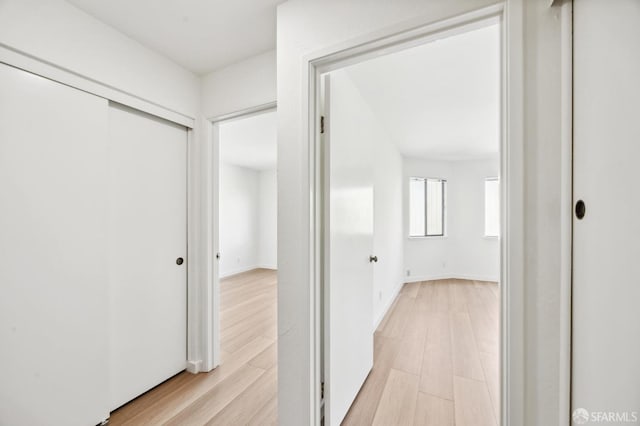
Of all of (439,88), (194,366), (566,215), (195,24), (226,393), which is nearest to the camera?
(566,215)

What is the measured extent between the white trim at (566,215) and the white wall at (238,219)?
543 centimetres

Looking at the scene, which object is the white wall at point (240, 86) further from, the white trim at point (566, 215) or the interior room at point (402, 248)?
the white trim at point (566, 215)

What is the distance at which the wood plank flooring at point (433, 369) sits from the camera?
1.60 m

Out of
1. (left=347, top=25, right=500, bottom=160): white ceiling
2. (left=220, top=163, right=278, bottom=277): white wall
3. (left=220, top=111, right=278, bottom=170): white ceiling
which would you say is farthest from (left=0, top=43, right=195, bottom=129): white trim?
(left=220, top=163, right=278, bottom=277): white wall

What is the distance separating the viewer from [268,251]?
254 inches

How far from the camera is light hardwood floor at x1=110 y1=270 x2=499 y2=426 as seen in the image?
158 cm

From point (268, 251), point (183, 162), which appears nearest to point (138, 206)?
point (183, 162)

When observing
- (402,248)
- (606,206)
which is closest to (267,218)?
(402,248)

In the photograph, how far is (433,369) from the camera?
207 centimetres

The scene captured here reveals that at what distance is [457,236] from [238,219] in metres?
5.04

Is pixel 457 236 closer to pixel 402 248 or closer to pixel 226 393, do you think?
pixel 402 248

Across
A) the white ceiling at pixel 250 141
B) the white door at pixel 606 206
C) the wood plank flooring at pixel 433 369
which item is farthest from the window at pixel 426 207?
the white door at pixel 606 206

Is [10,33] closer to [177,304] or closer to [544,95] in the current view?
[177,304]

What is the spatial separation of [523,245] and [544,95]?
1.68 ft
